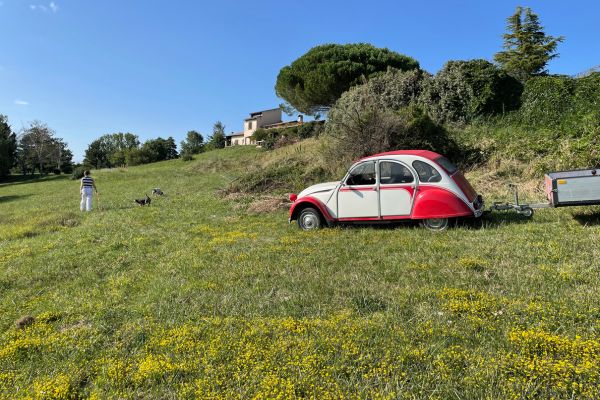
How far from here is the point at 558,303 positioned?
3.69 meters

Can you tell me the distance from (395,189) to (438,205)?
35.3 inches

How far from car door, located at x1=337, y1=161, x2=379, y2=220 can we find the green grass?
0.60 m

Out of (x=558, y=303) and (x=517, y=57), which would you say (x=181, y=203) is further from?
(x=517, y=57)

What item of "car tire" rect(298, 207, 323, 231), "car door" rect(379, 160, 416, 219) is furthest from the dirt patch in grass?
"car door" rect(379, 160, 416, 219)

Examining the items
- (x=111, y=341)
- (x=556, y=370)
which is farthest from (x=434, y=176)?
(x=111, y=341)

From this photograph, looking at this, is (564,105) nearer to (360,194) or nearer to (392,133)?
(392,133)

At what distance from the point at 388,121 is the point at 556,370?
11345 millimetres

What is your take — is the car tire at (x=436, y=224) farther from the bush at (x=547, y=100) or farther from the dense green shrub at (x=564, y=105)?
the bush at (x=547, y=100)

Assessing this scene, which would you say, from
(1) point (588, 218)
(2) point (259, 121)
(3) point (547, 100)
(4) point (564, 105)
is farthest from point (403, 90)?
(2) point (259, 121)

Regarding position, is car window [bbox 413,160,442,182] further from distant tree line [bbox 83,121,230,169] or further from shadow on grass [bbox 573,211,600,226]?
distant tree line [bbox 83,121,230,169]

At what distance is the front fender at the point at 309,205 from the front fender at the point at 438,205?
191 cm

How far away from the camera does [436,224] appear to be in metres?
7.28

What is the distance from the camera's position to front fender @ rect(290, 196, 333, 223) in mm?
8188

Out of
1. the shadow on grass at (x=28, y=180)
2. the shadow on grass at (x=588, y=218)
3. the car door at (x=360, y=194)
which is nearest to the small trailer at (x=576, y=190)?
Answer: the shadow on grass at (x=588, y=218)
